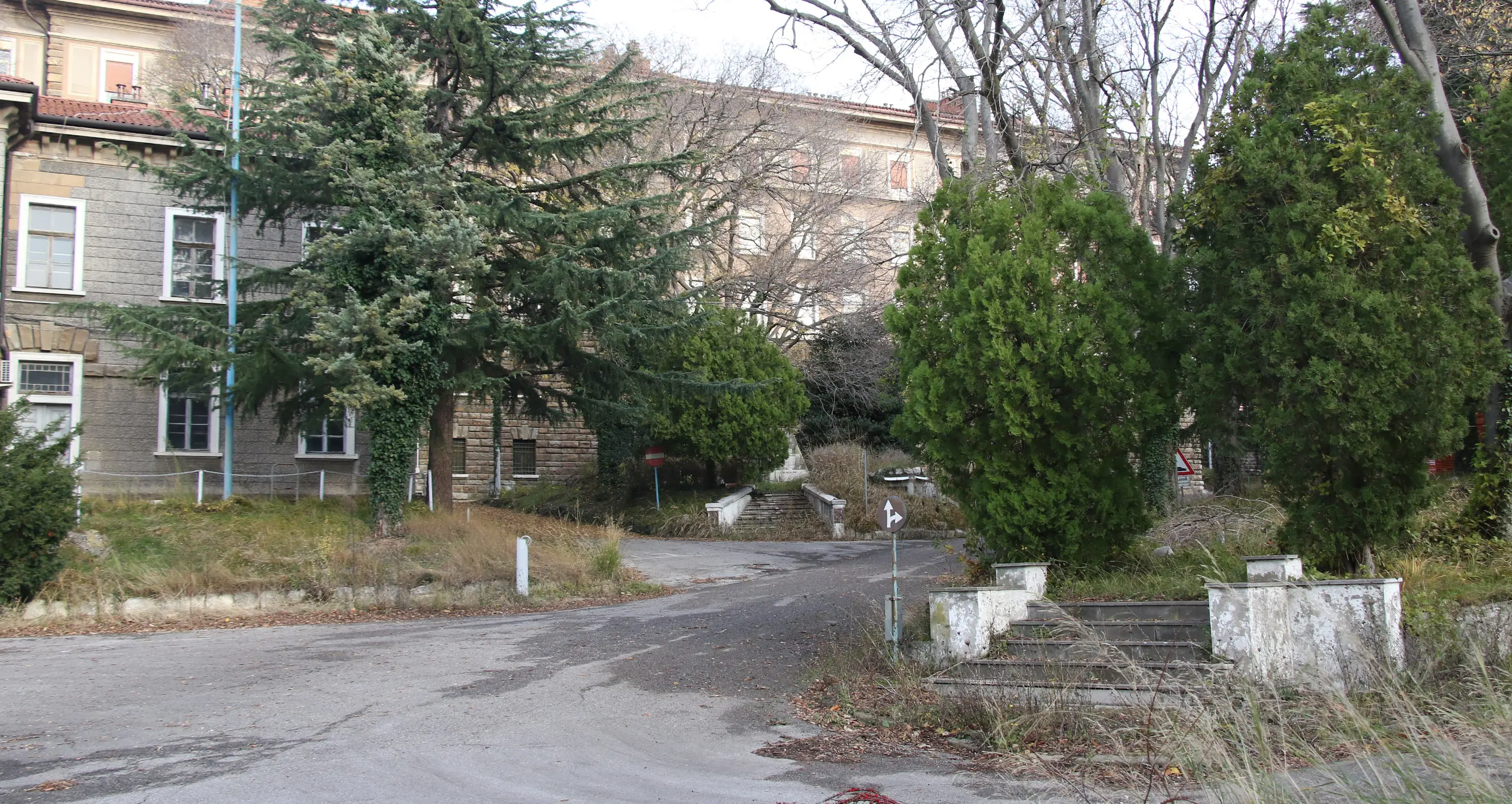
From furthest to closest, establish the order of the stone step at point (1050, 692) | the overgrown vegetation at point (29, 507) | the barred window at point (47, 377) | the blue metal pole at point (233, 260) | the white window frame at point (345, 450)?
the white window frame at point (345, 450), the barred window at point (47, 377), the blue metal pole at point (233, 260), the overgrown vegetation at point (29, 507), the stone step at point (1050, 692)

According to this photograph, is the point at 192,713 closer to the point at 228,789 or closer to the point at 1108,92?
the point at 228,789

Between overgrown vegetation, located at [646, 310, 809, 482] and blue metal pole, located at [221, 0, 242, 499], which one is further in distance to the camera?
overgrown vegetation, located at [646, 310, 809, 482]

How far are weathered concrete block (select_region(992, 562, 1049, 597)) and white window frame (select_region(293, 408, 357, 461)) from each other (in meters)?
19.0

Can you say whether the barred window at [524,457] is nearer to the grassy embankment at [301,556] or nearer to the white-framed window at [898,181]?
the grassy embankment at [301,556]

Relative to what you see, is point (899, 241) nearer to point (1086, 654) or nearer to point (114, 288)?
point (114, 288)

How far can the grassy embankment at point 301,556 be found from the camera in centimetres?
1539

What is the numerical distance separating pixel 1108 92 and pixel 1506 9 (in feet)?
17.5

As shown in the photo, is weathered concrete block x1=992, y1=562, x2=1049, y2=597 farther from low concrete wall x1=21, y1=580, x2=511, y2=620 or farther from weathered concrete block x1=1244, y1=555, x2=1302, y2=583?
low concrete wall x1=21, y1=580, x2=511, y2=620

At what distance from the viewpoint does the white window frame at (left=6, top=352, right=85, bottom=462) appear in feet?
74.6

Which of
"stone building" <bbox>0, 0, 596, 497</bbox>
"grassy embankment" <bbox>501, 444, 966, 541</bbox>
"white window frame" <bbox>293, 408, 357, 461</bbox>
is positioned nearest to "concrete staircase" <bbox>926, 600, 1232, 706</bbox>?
"grassy embankment" <bbox>501, 444, 966, 541</bbox>

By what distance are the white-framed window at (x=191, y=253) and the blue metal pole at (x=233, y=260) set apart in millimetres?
2750

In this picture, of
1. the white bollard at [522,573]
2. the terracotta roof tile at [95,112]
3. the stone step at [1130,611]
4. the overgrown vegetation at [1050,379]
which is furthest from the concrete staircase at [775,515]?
the stone step at [1130,611]

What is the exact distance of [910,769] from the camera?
23.9 ft

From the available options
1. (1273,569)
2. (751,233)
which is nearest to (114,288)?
(751,233)
